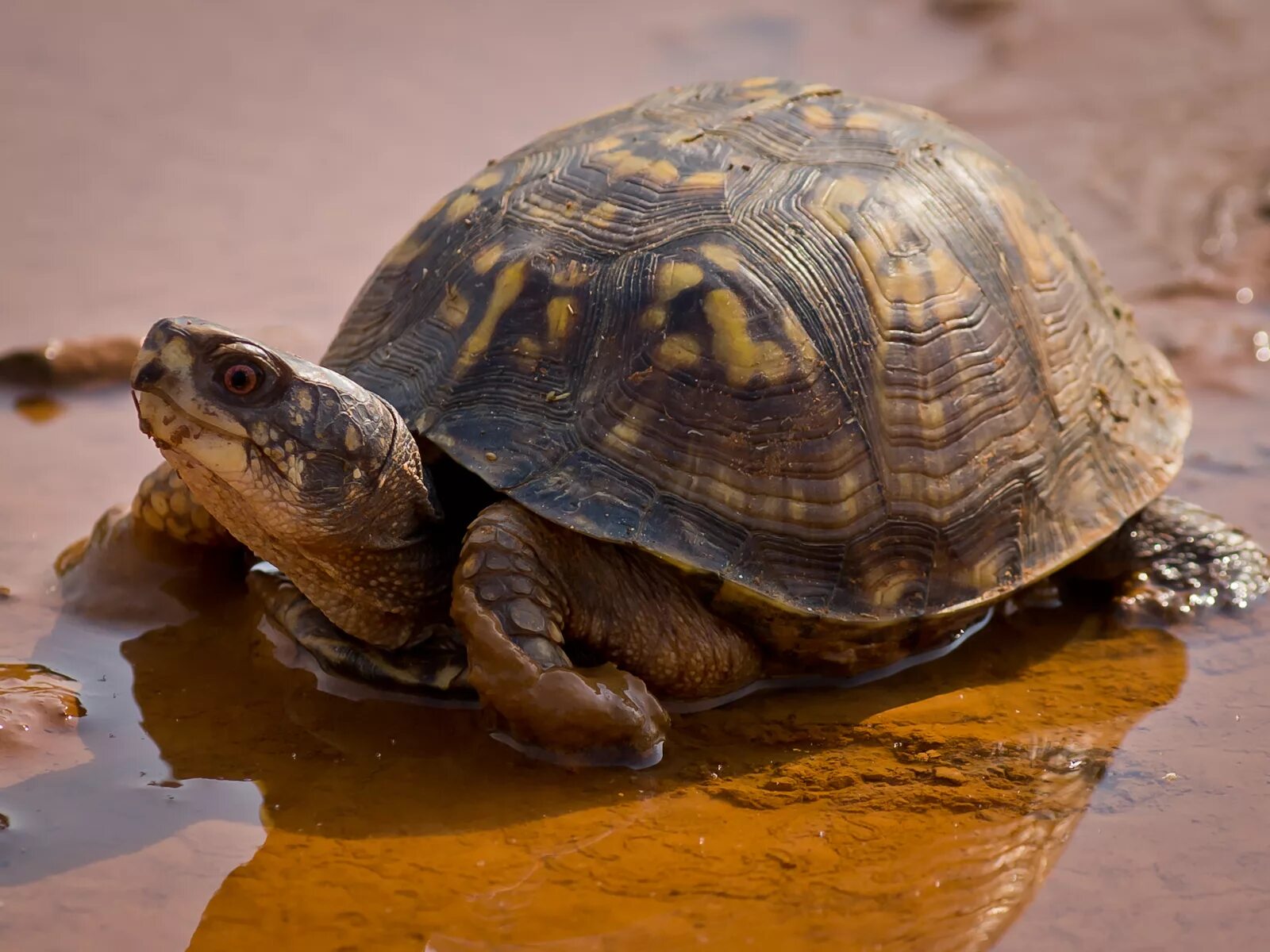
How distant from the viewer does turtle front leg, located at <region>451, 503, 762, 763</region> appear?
334 cm

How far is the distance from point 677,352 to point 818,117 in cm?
114

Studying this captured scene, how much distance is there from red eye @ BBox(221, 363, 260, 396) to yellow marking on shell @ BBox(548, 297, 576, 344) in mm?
832

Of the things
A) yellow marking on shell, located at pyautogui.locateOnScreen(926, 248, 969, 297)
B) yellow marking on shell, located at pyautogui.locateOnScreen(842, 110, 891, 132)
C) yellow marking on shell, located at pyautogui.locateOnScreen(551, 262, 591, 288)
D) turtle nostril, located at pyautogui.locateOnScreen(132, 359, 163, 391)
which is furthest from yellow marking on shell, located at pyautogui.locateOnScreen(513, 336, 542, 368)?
yellow marking on shell, located at pyautogui.locateOnScreen(842, 110, 891, 132)

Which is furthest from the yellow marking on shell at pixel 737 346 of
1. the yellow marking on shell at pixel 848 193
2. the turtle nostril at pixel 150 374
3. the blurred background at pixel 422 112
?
the blurred background at pixel 422 112

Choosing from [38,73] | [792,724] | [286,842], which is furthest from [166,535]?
[38,73]

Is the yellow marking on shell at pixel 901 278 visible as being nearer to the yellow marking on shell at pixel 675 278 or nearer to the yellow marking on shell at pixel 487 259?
the yellow marking on shell at pixel 675 278

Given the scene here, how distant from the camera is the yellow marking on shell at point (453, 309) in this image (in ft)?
12.5

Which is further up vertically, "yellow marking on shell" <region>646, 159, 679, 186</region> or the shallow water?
"yellow marking on shell" <region>646, 159, 679, 186</region>

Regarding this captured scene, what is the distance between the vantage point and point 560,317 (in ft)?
12.1

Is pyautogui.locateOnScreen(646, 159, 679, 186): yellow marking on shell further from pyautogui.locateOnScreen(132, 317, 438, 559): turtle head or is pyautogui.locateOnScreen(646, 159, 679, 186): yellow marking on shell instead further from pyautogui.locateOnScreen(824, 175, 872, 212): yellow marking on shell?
pyautogui.locateOnScreen(132, 317, 438, 559): turtle head

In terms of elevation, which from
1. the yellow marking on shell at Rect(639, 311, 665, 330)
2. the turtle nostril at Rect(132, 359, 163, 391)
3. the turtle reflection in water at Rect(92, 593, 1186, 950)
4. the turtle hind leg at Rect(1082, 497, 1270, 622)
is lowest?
the turtle reflection in water at Rect(92, 593, 1186, 950)

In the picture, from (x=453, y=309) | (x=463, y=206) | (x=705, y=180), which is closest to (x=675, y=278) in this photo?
(x=705, y=180)

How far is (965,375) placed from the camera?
396cm

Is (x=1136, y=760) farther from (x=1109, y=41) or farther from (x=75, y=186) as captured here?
(x=1109, y=41)
